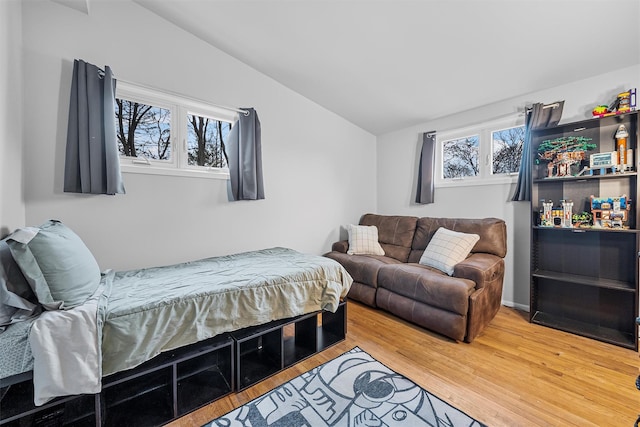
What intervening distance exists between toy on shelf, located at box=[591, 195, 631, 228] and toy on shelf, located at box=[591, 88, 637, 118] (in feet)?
2.26

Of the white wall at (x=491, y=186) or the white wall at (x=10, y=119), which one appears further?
the white wall at (x=491, y=186)

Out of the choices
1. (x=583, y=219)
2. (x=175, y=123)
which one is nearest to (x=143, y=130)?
(x=175, y=123)

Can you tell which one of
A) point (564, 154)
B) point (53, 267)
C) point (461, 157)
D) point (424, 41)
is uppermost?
point (424, 41)

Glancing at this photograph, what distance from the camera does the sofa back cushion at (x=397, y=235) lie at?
3.30m

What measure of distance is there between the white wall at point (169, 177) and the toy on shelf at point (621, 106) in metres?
2.59

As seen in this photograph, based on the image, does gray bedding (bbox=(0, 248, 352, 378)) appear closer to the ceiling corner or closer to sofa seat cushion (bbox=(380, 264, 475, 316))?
sofa seat cushion (bbox=(380, 264, 475, 316))

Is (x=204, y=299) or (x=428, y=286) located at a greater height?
(x=204, y=299)

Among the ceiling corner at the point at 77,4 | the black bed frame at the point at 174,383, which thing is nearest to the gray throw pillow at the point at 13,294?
the black bed frame at the point at 174,383

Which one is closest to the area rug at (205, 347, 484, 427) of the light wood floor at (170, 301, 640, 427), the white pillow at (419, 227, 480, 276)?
the light wood floor at (170, 301, 640, 427)

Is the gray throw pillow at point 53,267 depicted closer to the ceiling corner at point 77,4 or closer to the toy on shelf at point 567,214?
the ceiling corner at point 77,4

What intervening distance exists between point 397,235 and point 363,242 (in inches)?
19.0

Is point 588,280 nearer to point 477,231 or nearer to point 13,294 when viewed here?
point 477,231

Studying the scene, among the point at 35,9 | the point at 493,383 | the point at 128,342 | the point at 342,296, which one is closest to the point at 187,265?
the point at 128,342

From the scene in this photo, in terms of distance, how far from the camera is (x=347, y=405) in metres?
1.46
